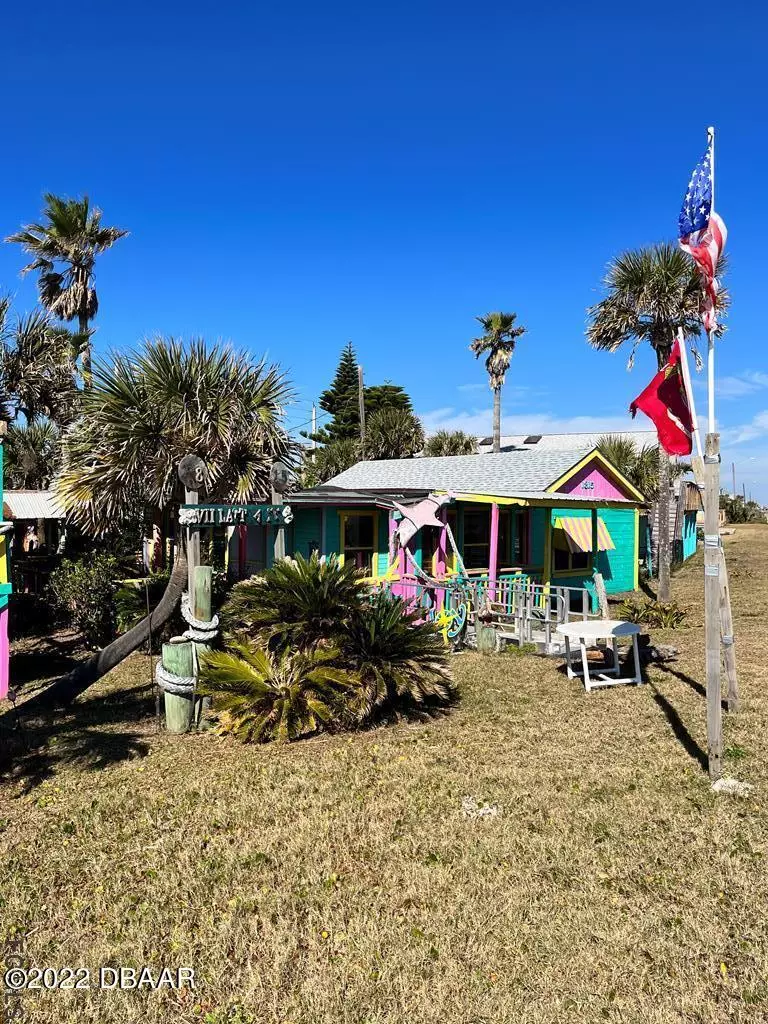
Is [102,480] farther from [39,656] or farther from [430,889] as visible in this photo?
[430,889]

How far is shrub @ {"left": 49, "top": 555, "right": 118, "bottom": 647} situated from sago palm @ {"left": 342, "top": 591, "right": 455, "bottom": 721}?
6.41 meters

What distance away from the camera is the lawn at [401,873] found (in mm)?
3443

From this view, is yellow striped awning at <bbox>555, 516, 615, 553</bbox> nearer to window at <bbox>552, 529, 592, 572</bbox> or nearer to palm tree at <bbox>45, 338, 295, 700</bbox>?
window at <bbox>552, 529, 592, 572</bbox>

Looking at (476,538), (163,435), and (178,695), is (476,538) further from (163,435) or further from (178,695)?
(178,695)

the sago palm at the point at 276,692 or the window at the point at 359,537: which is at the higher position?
the window at the point at 359,537

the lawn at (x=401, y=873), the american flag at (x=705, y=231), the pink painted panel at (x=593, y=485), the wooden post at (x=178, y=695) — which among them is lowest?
the lawn at (x=401, y=873)

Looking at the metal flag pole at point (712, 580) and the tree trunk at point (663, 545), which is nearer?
the metal flag pole at point (712, 580)

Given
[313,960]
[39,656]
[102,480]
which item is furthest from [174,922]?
[102,480]

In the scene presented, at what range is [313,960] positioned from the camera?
3.70 m

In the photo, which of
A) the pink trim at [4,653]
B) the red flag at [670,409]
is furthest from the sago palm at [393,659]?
the pink trim at [4,653]

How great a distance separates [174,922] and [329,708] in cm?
348

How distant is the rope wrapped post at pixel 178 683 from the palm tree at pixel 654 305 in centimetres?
1378

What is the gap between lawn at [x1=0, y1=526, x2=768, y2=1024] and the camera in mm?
3443

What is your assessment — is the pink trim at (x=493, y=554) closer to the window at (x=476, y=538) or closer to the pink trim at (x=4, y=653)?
the window at (x=476, y=538)
